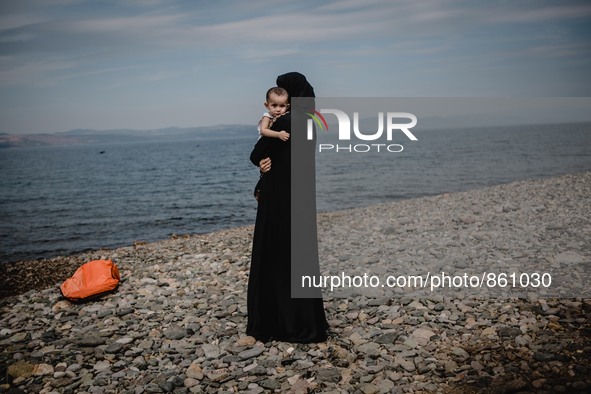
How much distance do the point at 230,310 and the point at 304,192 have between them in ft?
9.75

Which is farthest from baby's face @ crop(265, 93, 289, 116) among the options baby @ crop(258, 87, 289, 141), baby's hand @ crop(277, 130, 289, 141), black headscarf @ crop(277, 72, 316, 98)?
baby's hand @ crop(277, 130, 289, 141)

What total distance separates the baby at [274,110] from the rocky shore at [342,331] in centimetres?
305

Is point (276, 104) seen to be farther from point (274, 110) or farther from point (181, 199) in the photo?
point (181, 199)

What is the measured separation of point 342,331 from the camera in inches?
258

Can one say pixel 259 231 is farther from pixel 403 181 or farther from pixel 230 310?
pixel 403 181

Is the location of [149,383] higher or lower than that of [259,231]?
lower

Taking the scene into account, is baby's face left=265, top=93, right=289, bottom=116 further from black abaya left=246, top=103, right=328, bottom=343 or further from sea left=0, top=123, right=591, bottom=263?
sea left=0, top=123, right=591, bottom=263

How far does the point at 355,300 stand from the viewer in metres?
7.79

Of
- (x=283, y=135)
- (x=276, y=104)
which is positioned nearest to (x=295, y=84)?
(x=276, y=104)

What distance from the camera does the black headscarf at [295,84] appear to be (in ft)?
17.7

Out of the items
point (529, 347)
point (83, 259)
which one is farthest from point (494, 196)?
point (83, 259)

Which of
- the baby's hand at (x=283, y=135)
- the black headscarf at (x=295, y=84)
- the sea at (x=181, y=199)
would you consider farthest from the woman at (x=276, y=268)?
the sea at (x=181, y=199)

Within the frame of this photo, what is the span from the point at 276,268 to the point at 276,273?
0.25ft

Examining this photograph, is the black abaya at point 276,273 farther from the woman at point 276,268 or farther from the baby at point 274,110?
the baby at point 274,110
